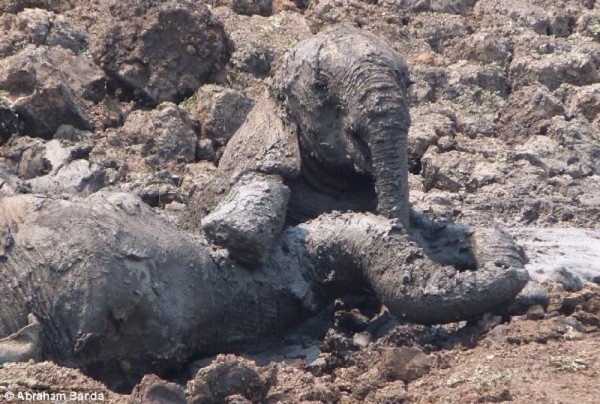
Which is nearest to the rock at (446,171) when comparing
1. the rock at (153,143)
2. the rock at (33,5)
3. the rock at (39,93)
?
Result: the rock at (153,143)

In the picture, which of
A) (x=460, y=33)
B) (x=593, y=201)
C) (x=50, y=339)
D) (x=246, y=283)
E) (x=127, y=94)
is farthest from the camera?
(x=460, y=33)

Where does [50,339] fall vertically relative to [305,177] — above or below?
below

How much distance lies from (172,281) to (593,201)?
305 centimetres

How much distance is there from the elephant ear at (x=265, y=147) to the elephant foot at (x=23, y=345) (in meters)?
1.51

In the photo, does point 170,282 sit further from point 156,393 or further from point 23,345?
point 156,393

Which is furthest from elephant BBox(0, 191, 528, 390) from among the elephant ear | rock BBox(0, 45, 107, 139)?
rock BBox(0, 45, 107, 139)

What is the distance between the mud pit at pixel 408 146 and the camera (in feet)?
24.3

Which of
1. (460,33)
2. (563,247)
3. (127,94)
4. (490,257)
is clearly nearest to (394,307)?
(490,257)

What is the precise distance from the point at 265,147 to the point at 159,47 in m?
2.56

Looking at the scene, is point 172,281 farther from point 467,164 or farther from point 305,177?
point 467,164

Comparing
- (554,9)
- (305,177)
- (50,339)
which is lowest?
(50,339)

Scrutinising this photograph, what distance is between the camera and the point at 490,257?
8.27 m

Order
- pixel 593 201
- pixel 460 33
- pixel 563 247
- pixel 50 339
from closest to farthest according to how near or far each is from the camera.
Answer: pixel 50 339, pixel 563 247, pixel 593 201, pixel 460 33

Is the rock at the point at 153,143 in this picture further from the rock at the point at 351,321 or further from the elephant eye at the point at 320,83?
the rock at the point at 351,321
